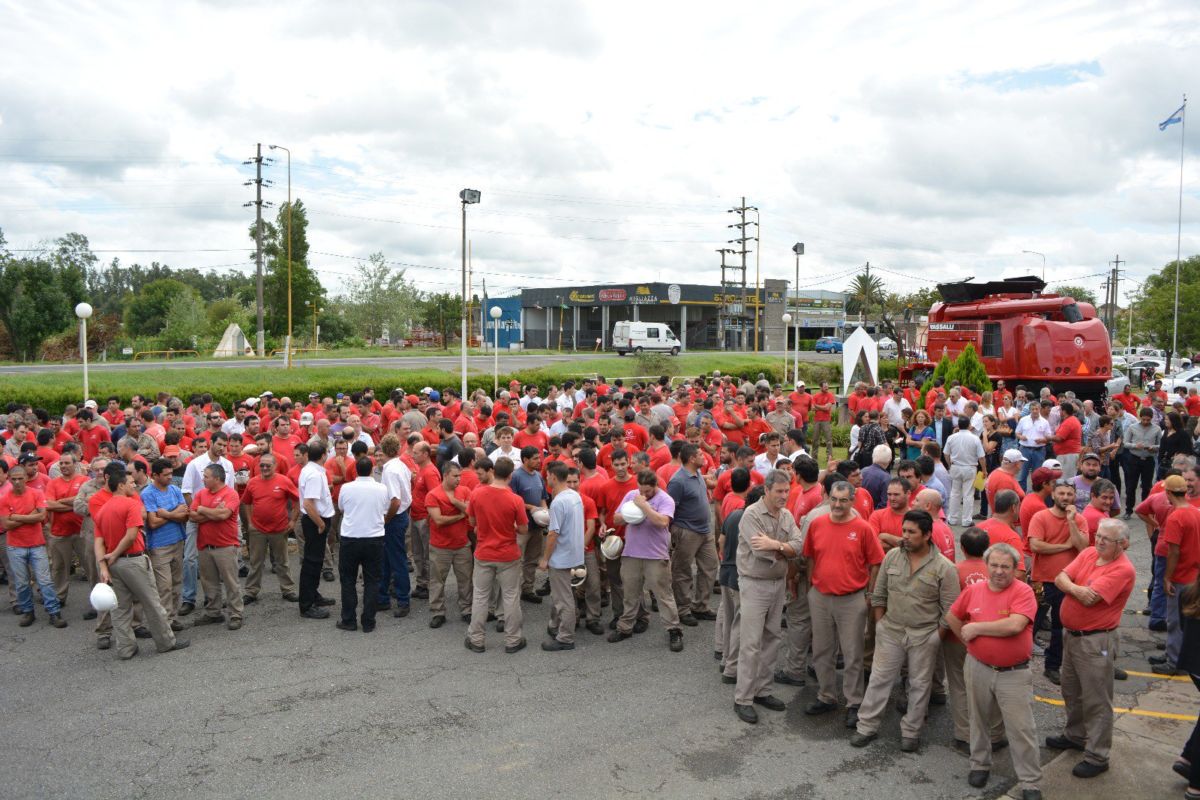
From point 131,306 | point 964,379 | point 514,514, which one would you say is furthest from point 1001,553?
point 131,306

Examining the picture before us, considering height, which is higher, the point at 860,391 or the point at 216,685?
the point at 860,391

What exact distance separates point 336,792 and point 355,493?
3357 millimetres

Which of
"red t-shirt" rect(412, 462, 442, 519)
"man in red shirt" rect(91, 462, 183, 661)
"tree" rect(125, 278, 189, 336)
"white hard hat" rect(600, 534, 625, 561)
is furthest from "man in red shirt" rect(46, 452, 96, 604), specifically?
"tree" rect(125, 278, 189, 336)

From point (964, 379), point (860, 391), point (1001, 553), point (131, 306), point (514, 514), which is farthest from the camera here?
point (131, 306)

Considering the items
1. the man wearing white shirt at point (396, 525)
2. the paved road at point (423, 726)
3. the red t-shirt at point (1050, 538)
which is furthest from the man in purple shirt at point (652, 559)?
the red t-shirt at point (1050, 538)

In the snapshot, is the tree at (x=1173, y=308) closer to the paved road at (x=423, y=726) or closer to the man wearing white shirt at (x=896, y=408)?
the man wearing white shirt at (x=896, y=408)

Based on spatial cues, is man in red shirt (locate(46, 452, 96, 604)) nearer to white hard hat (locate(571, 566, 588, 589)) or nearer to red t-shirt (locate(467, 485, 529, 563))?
red t-shirt (locate(467, 485, 529, 563))

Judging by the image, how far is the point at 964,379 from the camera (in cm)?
1970

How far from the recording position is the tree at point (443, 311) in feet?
240

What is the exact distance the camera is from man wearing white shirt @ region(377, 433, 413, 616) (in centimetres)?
859

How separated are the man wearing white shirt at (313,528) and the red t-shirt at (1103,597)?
6.83 meters

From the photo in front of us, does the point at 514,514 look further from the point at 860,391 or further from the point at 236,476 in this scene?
the point at 860,391

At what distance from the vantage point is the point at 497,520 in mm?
7516

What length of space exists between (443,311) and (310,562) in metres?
65.8
